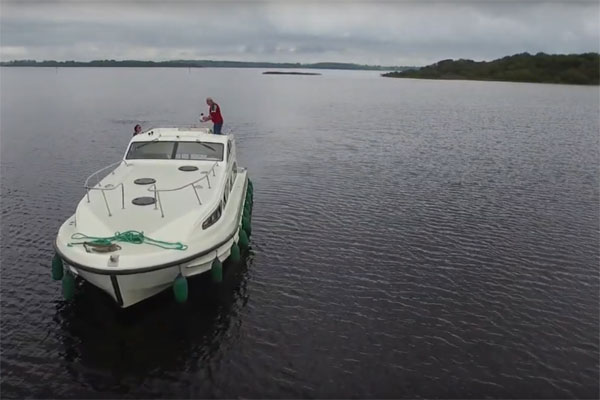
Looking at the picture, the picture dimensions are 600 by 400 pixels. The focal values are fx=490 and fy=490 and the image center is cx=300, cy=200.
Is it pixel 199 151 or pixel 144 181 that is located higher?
pixel 199 151

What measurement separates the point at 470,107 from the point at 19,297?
6893cm

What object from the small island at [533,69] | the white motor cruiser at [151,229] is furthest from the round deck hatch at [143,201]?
the small island at [533,69]

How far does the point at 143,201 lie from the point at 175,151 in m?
4.32

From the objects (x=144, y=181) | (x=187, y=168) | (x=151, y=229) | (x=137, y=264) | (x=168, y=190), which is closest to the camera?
(x=137, y=264)

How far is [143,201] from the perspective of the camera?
14.1 metres

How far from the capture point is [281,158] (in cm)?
3419

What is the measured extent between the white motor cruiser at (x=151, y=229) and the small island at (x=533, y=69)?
13558cm

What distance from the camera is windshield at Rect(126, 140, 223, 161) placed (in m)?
18.0

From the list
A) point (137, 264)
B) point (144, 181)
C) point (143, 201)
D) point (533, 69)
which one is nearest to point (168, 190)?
point (143, 201)

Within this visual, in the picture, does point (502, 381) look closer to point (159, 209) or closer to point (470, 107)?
point (159, 209)

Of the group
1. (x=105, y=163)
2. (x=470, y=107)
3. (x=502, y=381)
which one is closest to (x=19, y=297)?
(x=502, y=381)

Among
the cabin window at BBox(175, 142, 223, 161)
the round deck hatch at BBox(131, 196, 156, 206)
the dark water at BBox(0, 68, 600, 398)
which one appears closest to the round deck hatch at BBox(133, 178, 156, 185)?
the round deck hatch at BBox(131, 196, 156, 206)

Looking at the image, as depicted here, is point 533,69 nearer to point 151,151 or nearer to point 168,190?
point 151,151

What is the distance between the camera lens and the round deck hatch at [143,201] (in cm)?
1401
